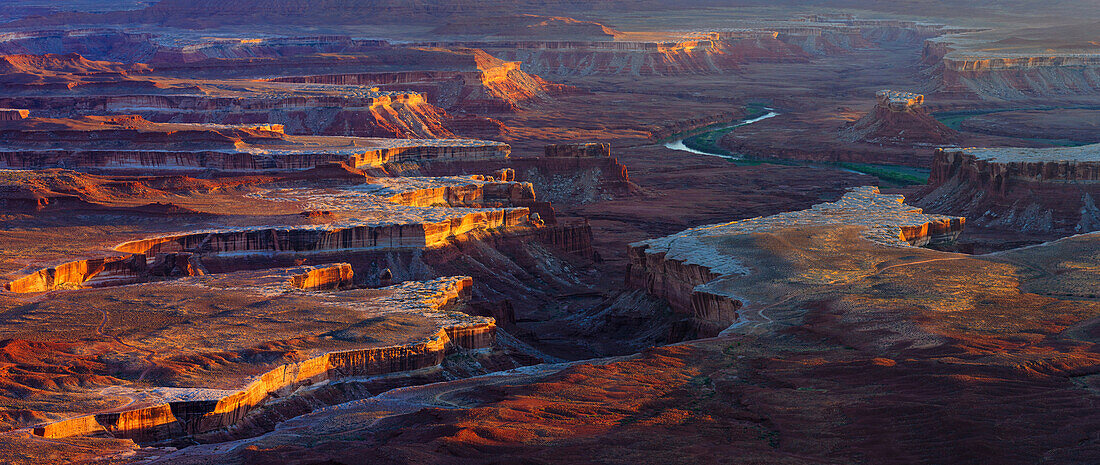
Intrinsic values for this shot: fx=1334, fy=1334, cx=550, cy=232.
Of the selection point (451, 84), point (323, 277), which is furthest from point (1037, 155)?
point (451, 84)

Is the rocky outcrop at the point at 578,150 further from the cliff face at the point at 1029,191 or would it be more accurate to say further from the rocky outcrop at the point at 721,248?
the rocky outcrop at the point at 721,248

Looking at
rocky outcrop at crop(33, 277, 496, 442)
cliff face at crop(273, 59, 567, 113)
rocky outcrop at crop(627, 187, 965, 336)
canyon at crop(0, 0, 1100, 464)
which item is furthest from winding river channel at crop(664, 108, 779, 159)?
rocky outcrop at crop(33, 277, 496, 442)

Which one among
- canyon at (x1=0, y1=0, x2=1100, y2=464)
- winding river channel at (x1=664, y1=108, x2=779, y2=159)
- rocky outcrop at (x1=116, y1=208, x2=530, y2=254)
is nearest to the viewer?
canyon at (x1=0, y1=0, x2=1100, y2=464)

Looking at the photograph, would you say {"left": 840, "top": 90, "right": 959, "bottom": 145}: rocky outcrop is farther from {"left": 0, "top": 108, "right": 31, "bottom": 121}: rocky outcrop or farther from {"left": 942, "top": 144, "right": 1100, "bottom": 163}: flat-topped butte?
{"left": 0, "top": 108, "right": 31, "bottom": 121}: rocky outcrop

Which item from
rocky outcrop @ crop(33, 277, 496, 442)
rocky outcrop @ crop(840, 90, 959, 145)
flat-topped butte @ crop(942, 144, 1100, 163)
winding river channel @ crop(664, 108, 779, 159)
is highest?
flat-topped butte @ crop(942, 144, 1100, 163)

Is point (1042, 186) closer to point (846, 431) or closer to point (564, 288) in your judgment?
point (564, 288)

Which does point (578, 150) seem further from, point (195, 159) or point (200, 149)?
point (195, 159)

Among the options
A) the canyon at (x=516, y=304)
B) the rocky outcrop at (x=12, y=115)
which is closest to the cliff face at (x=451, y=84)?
the canyon at (x=516, y=304)
